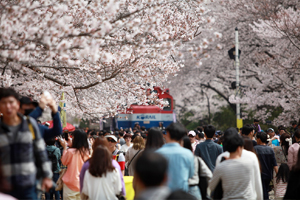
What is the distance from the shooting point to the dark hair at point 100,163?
5199 millimetres

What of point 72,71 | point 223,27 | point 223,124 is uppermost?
point 223,27

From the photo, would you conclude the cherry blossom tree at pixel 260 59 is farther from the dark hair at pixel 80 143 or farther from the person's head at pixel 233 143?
the person's head at pixel 233 143

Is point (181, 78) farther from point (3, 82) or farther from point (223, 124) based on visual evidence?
point (3, 82)

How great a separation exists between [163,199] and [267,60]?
1653 cm

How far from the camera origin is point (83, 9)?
7258 millimetres

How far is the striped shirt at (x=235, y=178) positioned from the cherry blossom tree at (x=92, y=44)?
7.89 ft

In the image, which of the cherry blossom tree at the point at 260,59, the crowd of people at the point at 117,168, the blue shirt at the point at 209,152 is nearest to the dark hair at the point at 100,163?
the crowd of people at the point at 117,168

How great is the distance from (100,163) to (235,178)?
5.75ft

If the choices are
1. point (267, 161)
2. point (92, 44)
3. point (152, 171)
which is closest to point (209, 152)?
point (267, 161)

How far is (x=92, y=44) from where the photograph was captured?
5793 mm

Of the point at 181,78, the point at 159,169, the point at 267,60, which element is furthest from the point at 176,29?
the point at 181,78

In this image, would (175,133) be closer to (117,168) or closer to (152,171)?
(117,168)

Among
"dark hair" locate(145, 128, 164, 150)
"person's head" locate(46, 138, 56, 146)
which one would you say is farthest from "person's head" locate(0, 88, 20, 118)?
"person's head" locate(46, 138, 56, 146)

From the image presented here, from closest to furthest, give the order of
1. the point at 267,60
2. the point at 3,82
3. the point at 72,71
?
the point at 3,82, the point at 72,71, the point at 267,60
